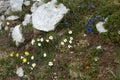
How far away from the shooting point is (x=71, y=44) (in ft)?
23.8

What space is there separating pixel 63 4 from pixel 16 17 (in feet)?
4.58

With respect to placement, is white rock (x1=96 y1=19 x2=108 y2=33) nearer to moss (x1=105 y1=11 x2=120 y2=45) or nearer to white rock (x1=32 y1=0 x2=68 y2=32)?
moss (x1=105 y1=11 x2=120 y2=45)

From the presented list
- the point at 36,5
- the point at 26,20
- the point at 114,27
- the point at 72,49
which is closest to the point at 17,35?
the point at 26,20

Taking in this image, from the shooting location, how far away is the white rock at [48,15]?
7.59m

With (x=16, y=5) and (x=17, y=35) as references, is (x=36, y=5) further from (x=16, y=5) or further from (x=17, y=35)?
(x=17, y=35)

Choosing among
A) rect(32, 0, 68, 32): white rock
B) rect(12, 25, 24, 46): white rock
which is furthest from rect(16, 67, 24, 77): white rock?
rect(32, 0, 68, 32): white rock

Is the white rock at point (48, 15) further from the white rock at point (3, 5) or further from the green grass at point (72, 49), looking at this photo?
the white rock at point (3, 5)

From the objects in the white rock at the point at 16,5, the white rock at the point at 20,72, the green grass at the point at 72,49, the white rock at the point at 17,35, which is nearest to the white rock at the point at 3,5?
the white rock at the point at 16,5

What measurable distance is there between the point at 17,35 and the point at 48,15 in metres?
0.87

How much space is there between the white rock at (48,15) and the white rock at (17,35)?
40 centimetres

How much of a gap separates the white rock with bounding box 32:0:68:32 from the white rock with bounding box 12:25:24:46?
40 cm

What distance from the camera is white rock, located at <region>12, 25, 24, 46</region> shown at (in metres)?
7.64

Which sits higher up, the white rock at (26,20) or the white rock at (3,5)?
the white rock at (26,20)

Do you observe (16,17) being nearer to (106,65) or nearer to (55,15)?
(55,15)
